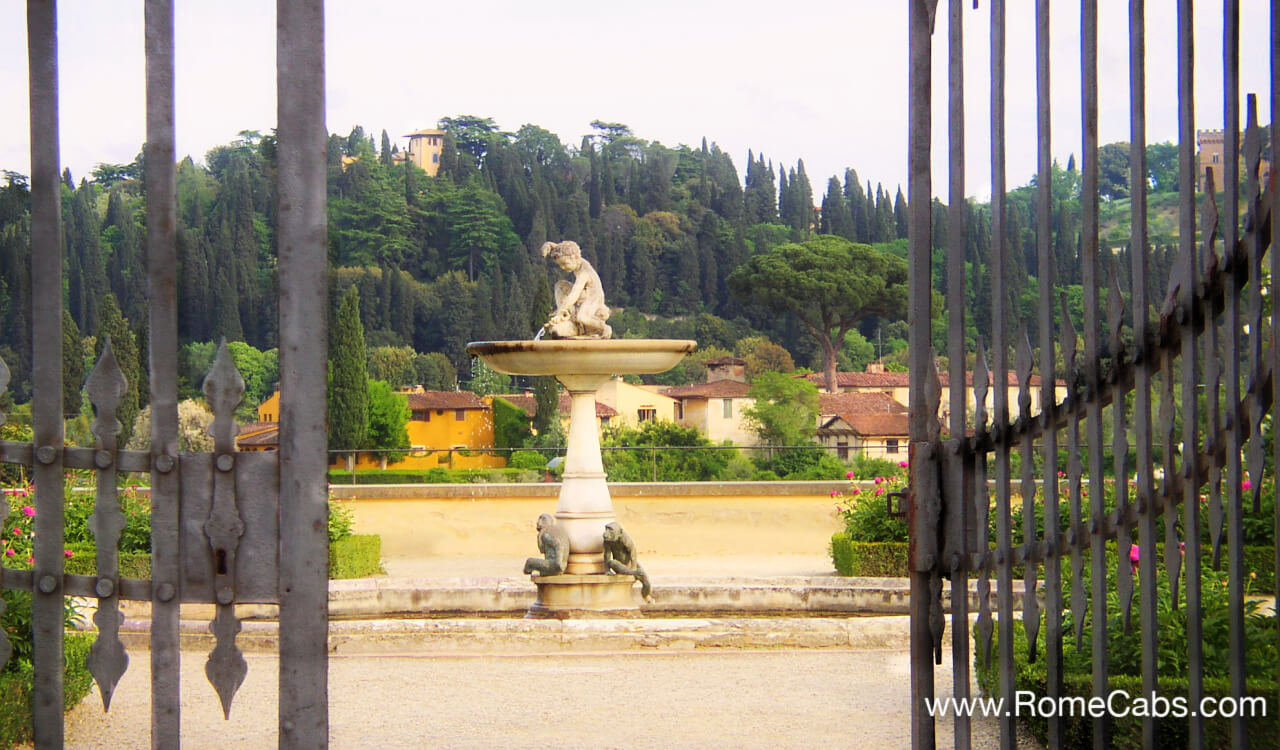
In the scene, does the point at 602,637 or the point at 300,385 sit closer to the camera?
the point at 300,385

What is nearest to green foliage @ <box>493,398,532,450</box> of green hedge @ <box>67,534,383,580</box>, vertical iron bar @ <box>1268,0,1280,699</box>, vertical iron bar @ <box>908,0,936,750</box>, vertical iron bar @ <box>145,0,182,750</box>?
green hedge @ <box>67,534,383,580</box>

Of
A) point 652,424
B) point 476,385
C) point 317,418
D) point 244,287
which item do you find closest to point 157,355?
point 317,418

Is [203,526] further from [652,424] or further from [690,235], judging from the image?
[690,235]

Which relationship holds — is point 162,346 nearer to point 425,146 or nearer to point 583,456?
point 583,456

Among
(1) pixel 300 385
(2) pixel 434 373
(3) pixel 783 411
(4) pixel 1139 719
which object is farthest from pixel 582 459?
(2) pixel 434 373

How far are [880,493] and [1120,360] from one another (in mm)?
8097

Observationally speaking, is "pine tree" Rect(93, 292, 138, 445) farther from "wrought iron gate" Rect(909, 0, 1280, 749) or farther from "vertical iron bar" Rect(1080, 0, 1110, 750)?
"vertical iron bar" Rect(1080, 0, 1110, 750)

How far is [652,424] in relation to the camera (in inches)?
1430

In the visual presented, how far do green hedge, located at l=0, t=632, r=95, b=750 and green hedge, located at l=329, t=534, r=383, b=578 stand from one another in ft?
15.0

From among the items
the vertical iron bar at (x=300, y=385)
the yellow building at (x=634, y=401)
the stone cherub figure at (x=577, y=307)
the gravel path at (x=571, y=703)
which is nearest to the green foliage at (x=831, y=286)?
the yellow building at (x=634, y=401)

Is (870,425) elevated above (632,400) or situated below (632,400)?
below

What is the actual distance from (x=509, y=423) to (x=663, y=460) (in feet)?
65.2

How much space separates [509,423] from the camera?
152 feet

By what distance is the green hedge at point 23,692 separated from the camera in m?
4.45
